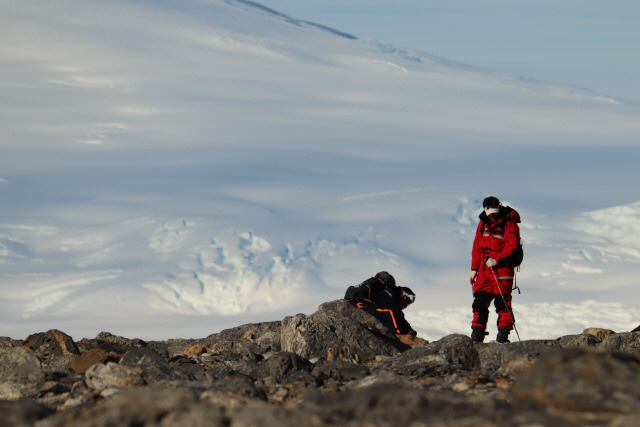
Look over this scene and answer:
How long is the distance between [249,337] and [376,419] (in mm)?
11349

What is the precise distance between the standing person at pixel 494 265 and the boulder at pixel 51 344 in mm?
6902

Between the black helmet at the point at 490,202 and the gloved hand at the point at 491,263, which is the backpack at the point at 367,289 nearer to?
the gloved hand at the point at 491,263

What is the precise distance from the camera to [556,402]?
193 inches

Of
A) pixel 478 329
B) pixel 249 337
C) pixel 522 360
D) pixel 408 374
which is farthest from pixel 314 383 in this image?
pixel 249 337

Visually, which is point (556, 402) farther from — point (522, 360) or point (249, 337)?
point (249, 337)

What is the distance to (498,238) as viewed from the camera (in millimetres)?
13695

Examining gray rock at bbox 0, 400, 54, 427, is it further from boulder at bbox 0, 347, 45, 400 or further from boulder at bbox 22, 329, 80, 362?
boulder at bbox 22, 329, 80, 362

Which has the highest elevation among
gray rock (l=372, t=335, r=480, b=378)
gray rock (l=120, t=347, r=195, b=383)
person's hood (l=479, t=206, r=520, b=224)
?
Answer: person's hood (l=479, t=206, r=520, b=224)

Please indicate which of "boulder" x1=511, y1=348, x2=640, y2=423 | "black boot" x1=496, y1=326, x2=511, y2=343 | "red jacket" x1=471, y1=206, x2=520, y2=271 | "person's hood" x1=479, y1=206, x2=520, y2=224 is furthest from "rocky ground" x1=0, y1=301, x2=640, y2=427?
"person's hood" x1=479, y1=206, x2=520, y2=224

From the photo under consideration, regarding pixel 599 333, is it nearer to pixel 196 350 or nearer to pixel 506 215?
pixel 506 215

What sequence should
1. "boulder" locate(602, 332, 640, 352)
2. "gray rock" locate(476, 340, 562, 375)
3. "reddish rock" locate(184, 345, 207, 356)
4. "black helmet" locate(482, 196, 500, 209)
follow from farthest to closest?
"reddish rock" locate(184, 345, 207, 356), "black helmet" locate(482, 196, 500, 209), "boulder" locate(602, 332, 640, 352), "gray rock" locate(476, 340, 562, 375)

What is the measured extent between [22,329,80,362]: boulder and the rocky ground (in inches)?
0.9

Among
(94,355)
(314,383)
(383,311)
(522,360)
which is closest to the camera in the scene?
(314,383)

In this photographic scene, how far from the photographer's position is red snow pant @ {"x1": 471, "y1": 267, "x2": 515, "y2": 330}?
1373 centimetres
